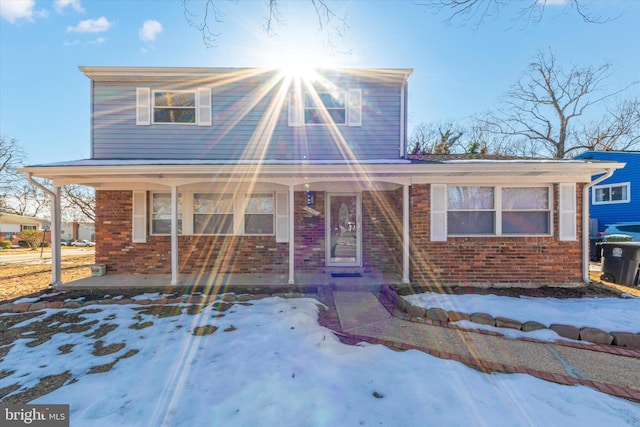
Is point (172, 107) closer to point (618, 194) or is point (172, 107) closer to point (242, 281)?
point (242, 281)

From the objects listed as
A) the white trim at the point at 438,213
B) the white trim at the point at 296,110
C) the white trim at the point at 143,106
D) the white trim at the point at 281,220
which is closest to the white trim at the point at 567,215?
the white trim at the point at 438,213

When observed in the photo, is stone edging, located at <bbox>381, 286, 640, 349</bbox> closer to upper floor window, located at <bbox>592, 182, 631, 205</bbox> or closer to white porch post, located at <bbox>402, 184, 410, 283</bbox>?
white porch post, located at <bbox>402, 184, 410, 283</bbox>

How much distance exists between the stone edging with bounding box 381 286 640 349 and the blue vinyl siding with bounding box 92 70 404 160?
14.8 feet

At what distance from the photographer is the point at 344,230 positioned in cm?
778

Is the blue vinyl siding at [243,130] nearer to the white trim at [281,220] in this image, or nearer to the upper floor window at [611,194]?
the white trim at [281,220]

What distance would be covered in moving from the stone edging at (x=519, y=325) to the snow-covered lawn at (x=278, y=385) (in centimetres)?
136

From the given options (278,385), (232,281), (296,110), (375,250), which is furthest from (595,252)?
(278,385)

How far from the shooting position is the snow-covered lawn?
216 centimetres

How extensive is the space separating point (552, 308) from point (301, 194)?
5.41 m

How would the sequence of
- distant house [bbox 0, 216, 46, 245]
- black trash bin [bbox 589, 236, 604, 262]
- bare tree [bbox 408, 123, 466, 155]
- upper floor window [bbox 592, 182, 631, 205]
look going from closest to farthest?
black trash bin [bbox 589, 236, 604, 262] < upper floor window [bbox 592, 182, 631, 205] < distant house [bbox 0, 216, 46, 245] < bare tree [bbox 408, 123, 466, 155]

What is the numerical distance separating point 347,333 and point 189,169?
4.32 metres

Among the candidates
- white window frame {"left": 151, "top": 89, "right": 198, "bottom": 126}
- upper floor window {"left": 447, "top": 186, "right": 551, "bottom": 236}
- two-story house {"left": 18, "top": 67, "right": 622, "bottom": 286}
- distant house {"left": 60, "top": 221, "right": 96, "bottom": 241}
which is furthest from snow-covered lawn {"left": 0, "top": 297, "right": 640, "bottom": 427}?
distant house {"left": 60, "top": 221, "right": 96, "bottom": 241}

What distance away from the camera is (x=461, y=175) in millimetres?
6188

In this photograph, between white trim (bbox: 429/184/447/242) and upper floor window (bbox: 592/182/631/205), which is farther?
upper floor window (bbox: 592/182/631/205)
